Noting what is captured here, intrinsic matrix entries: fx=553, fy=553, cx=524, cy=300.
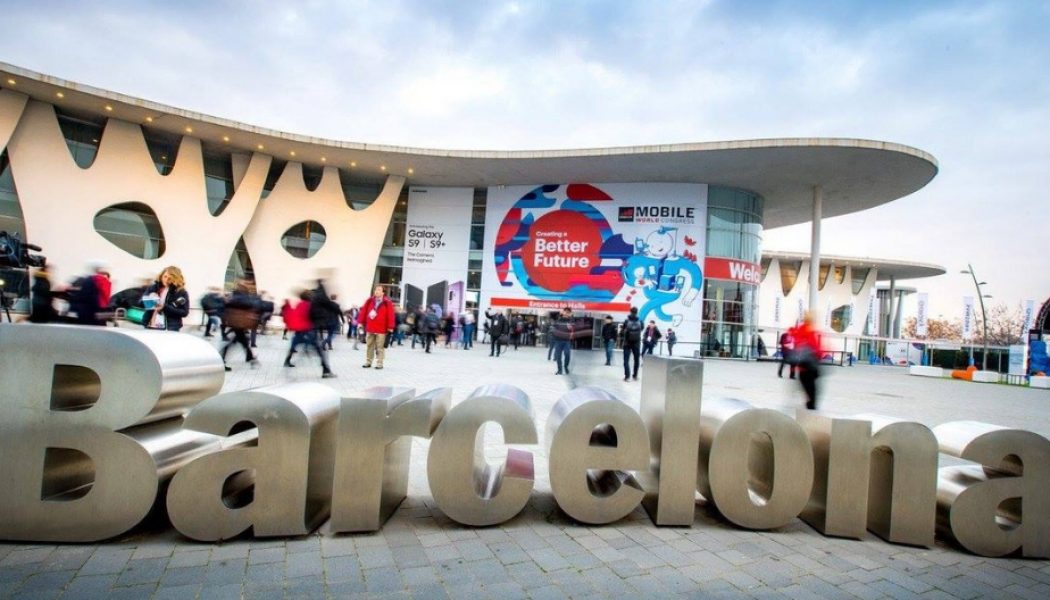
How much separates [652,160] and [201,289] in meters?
23.1

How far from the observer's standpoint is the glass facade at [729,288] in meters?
29.7

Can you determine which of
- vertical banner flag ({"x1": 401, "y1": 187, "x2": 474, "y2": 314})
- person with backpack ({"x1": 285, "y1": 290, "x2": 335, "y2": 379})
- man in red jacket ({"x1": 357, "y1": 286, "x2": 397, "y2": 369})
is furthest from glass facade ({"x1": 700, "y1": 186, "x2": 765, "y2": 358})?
person with backpack ({"x1": 285, "y1": 290, "x2": 335, "y2": 379})

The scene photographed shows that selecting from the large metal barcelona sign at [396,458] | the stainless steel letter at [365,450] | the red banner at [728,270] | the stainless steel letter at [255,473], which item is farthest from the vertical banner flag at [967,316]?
the stainless steel letter at [255,473]

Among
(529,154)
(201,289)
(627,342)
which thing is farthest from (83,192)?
(627,342)

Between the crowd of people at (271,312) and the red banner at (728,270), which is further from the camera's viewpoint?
the red banner at (728,270)

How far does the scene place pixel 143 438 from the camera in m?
3.19

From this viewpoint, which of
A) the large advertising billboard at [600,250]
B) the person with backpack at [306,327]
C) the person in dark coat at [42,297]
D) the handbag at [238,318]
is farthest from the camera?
the large advertising billboard at [600,250]

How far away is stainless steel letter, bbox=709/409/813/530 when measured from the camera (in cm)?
351

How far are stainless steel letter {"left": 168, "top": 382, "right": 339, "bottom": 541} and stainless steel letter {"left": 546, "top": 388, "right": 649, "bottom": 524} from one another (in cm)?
150

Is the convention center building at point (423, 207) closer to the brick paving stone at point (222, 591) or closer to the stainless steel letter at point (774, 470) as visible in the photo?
the stainless steel letter at point (774, 470)

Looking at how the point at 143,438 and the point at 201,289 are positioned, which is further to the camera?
the point at 201,289

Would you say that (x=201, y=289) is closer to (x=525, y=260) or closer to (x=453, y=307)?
(x=453, y=307)

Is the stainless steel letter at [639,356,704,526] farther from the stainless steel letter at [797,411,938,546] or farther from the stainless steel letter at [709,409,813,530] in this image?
the stainless steel letter at [797,411,938,546]

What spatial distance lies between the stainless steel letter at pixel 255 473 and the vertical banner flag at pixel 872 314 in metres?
62.7
